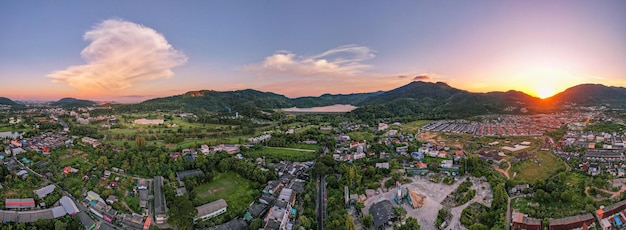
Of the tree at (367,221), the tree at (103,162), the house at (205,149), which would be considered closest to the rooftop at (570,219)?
the tree at (367,221)

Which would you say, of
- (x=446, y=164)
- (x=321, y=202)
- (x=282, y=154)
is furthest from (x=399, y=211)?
(x=282, y=154)

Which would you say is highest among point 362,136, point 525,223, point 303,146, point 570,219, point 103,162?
point 103,162

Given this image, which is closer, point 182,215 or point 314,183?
point 182,215

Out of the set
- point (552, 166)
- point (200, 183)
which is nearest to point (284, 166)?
point (200, 183)

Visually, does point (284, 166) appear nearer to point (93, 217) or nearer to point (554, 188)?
point (93, 217)

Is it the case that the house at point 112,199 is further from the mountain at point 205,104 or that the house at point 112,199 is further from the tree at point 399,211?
the mountain at point 205,104

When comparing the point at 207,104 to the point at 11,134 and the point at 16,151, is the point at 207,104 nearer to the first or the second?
the point at 11,134
